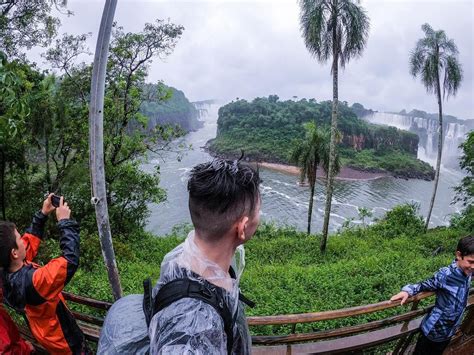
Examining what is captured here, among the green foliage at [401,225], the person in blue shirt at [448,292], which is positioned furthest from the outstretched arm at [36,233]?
the green foliage at [401,225]

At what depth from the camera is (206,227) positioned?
3.62 ft

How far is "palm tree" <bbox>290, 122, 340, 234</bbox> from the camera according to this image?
21141 millimetres

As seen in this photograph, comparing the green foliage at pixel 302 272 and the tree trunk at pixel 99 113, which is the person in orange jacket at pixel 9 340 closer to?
the tree trunk at pixel 99 113

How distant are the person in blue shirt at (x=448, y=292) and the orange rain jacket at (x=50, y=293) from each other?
208 cm

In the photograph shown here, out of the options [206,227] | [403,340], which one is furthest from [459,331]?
[206,227]

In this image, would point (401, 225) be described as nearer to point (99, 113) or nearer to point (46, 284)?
point (99, 113)

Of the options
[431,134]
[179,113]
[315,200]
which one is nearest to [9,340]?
[315,200]

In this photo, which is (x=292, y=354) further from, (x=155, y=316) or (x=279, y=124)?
(x=279, y=124)

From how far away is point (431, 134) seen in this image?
92.2 metres

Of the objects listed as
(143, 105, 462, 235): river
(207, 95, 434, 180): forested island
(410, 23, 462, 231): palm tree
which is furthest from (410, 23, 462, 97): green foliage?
(207, 95, 434, 180): forested island

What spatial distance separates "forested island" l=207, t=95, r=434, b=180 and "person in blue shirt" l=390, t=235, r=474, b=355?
2134 inches

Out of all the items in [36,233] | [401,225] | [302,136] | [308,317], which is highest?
[302,136]

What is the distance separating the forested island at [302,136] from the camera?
62375 millimetres

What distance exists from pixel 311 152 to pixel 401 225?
6368mm
